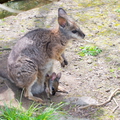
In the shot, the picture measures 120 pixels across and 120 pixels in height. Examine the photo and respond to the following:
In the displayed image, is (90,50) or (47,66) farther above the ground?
(47,66)

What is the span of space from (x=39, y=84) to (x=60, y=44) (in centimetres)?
83

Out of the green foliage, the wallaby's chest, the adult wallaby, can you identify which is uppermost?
the adult wallaby

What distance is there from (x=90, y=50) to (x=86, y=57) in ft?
0.95

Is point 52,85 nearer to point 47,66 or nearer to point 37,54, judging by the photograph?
point 47,66

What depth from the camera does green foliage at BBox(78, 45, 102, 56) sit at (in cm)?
594

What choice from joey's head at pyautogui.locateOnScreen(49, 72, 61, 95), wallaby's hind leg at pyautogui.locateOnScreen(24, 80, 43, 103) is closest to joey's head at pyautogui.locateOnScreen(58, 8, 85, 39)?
joey's head at pyautogui.locateOnScreen(49, 72, 61, 95)

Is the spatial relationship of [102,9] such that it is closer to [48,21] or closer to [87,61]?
[48,21]

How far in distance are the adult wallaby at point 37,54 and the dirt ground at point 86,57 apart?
0.38 metres

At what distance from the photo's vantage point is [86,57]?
5.85 metres

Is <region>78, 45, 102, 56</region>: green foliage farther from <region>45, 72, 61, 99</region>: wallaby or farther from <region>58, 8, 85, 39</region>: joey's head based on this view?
<region>45, 72, 61, 99</region>: wallaby

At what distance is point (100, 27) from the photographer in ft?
23.4

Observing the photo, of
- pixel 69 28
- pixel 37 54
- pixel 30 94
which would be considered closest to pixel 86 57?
pixel 69 28

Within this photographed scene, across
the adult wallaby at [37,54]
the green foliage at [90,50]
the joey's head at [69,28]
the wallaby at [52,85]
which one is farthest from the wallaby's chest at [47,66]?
the green foliage at [90,50]

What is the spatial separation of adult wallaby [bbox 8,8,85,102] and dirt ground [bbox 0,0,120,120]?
1.25ft
